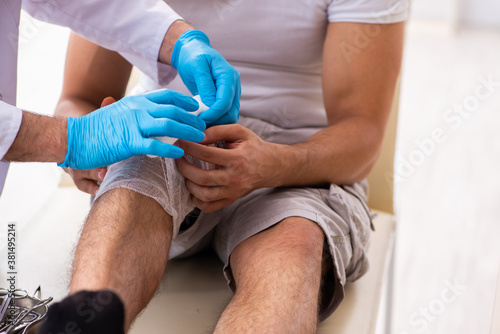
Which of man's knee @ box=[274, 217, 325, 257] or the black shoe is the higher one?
the black shoe

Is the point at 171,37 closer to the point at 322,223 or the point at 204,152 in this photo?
the point at 204,152

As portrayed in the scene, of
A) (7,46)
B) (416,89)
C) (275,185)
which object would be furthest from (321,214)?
(416,89)

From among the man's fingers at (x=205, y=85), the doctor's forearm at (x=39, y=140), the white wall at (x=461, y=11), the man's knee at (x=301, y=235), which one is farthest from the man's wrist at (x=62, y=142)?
the white wall at (x=461, y=11)

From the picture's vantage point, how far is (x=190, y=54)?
93 centimetres

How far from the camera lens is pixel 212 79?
93 centimetres

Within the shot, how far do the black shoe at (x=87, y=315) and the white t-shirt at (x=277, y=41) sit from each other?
0.60 meters

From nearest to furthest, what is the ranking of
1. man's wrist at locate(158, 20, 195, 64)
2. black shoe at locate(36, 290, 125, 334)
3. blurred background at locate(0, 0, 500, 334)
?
black shoe at locate(36, 290, 125, 334), man's wrist at locate(158, 20, 195, 64), blurred background at locate(0, 0, 500, 334)

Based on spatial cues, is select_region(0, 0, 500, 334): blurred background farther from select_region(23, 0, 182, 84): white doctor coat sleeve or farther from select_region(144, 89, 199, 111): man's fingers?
select_region(144, 89, 199, 111): man's fingers

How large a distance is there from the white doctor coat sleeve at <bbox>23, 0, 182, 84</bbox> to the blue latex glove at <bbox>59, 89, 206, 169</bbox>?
0.24 meters

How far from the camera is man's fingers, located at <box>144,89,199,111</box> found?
833 millimetres

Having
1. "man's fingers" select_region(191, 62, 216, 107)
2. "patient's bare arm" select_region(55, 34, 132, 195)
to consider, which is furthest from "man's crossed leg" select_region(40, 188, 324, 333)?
"patient's bare arm" select_region(55, 34, 132, 195)

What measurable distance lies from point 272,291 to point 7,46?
26.2 inches

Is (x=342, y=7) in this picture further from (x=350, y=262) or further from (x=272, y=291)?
(x=272, y=291)

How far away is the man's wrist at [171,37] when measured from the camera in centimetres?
101
